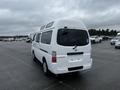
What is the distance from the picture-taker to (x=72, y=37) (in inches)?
206

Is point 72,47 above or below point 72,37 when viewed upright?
below

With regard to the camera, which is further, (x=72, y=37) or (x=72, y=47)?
(x=72, y=37)

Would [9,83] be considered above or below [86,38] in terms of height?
below

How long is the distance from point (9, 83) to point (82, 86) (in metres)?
2.88

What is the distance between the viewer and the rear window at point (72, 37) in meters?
5.01

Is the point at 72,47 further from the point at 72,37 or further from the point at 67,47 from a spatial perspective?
the point at 72,37

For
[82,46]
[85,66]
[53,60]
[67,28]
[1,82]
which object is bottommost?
[1,82]

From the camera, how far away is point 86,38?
5598mm

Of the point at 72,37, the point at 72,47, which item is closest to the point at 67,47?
the point at 72,47

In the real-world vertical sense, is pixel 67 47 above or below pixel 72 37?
below

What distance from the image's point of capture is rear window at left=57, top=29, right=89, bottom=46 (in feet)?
16.4

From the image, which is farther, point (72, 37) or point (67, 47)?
point (72, 37)

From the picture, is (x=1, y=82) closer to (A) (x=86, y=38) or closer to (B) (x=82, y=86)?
(B) (x=82, y=86)

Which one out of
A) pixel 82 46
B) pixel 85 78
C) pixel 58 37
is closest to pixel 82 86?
pixel 85 78
